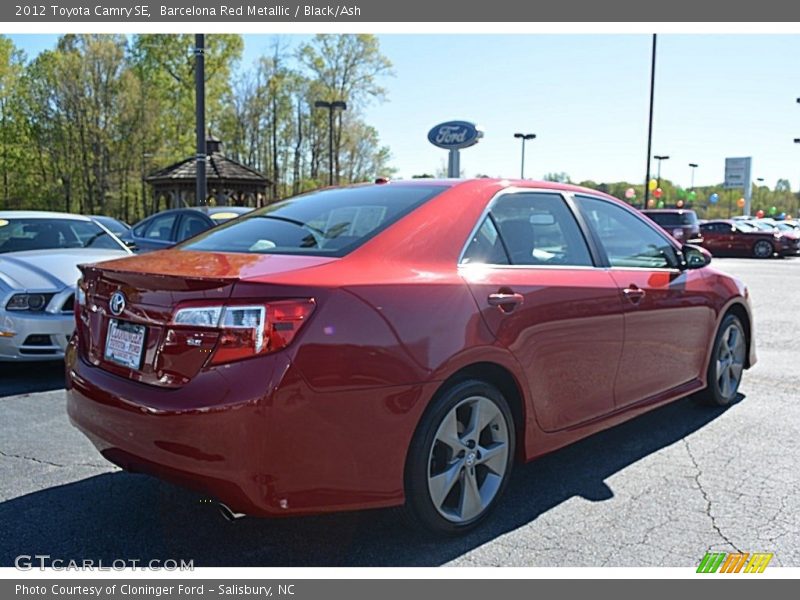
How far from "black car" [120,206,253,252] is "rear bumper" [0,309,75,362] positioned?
3756mm

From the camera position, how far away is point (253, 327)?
2428 millimetres

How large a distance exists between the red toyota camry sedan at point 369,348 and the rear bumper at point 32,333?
105 inches

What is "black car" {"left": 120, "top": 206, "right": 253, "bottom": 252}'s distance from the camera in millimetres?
9516

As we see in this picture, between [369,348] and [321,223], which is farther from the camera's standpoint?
[321,223]

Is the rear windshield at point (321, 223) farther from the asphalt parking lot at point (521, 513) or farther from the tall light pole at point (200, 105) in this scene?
the tall light pole at point (200, 105)

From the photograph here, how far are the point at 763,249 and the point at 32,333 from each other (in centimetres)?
2694

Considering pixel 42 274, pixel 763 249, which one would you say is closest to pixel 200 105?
pixel 42 274

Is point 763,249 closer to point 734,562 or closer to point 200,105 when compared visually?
point 200,105

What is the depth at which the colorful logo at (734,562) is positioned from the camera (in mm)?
2844

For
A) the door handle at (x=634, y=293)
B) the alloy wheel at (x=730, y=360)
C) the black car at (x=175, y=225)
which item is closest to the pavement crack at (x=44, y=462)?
the door handle at (x=634, y=293)

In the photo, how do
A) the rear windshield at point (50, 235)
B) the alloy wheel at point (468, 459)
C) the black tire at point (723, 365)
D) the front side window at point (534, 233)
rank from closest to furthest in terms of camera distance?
the alloy wheel at point (468, 459), the front side window at point (534, 233), the black tire at point (723, 365), the rear windshield at point (50, 235)

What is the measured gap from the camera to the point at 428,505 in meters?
2.86
